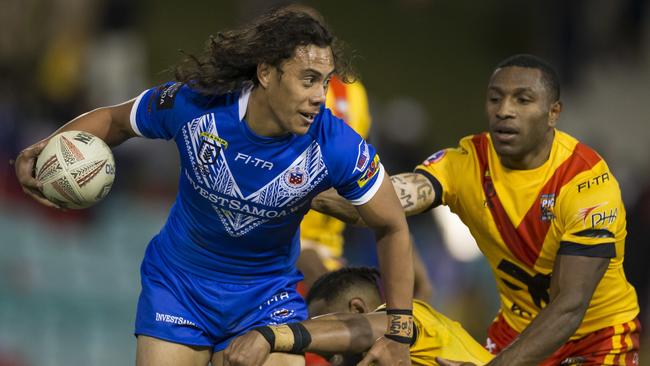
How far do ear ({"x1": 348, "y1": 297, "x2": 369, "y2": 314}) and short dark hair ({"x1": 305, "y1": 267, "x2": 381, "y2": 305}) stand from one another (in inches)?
4.3

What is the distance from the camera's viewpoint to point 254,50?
6273 millimetres

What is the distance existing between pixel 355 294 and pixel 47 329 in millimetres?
5574

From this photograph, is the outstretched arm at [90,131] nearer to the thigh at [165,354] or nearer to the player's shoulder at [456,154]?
the thigh at [165,354]

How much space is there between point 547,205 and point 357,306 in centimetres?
122

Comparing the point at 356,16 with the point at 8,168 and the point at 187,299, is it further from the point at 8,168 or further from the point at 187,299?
the point at 187,299

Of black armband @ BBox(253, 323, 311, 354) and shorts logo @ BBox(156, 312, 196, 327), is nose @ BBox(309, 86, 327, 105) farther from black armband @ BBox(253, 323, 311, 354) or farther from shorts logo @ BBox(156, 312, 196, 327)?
shorts logo @ BBox(156, 312, 196, 327)

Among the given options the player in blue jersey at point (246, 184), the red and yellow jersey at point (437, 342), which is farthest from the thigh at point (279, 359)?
the red and yellow jersey at point (437, 342)

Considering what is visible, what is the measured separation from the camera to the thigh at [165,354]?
650 cm

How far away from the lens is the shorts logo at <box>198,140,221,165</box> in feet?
20.7

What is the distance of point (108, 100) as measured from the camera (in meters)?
14.2

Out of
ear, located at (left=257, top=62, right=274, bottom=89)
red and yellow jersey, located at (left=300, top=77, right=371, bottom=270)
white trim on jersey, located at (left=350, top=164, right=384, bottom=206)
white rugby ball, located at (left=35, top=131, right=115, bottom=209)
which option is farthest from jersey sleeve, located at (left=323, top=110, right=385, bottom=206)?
red and yellow jersey, located at (left=300, top=77, right=371, bottom=270)

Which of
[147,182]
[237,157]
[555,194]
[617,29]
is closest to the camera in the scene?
[237,157]

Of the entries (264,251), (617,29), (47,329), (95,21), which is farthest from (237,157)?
(617,29)

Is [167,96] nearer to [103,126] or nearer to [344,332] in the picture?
[103,126]
